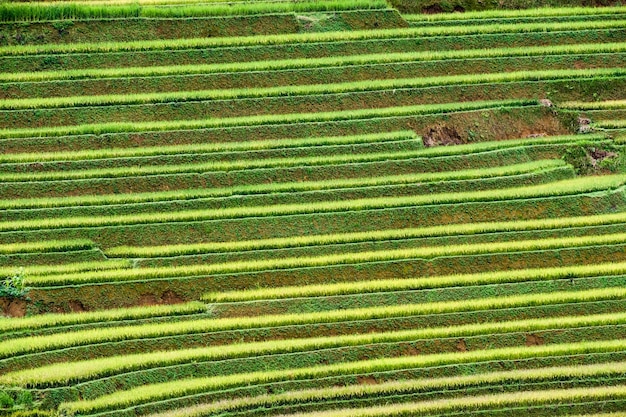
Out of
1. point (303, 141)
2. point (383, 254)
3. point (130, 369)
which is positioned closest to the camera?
point (130, 369)

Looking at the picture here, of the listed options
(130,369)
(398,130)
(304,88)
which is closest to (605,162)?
(398,130)

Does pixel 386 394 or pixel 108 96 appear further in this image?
pixel 108 96

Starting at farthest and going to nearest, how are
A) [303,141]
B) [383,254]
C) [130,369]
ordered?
[303,141], [383,254], [130,369]

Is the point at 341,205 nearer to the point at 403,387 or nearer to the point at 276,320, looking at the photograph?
the point at 276,320

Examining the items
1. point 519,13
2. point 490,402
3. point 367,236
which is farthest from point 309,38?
point 490,402

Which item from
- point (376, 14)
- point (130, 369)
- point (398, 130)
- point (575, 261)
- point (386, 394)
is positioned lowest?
point (130, 369)

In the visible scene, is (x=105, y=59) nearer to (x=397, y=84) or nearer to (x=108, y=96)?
(x=108, y=96)

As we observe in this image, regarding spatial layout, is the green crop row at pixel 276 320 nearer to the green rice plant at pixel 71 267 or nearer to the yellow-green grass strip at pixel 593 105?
the green rice plant at pixel 71 267
